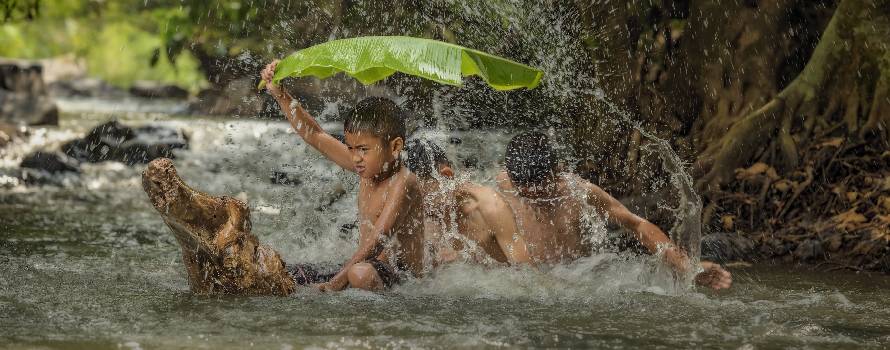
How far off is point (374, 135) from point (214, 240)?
3.37ft

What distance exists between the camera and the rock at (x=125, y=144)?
15523mm

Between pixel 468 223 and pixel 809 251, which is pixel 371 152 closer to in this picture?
pixel 468 223

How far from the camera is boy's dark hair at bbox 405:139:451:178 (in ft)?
22.3

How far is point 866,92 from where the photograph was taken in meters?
8.55

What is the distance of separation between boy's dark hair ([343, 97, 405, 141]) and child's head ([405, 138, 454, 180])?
0.68 m

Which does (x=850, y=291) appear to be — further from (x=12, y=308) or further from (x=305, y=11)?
(x=305, y=11)

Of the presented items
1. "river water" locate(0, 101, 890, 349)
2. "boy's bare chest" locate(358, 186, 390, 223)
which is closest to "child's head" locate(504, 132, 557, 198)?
"river water" locate(0, 101, 890, 349)

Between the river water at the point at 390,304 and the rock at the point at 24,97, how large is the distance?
460 inches

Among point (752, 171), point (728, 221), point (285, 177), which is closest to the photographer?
point (728, 221)

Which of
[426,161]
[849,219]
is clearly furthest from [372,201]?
[849,219]

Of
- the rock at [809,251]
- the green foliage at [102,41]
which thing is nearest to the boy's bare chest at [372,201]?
the rock at [809,251]

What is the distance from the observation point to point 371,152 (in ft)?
19.8

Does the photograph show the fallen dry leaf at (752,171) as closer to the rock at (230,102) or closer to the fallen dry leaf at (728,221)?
the fallen dry leaf at (728,221)

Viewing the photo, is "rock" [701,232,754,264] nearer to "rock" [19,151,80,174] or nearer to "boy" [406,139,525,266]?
"boy" [406,139,525,266]
